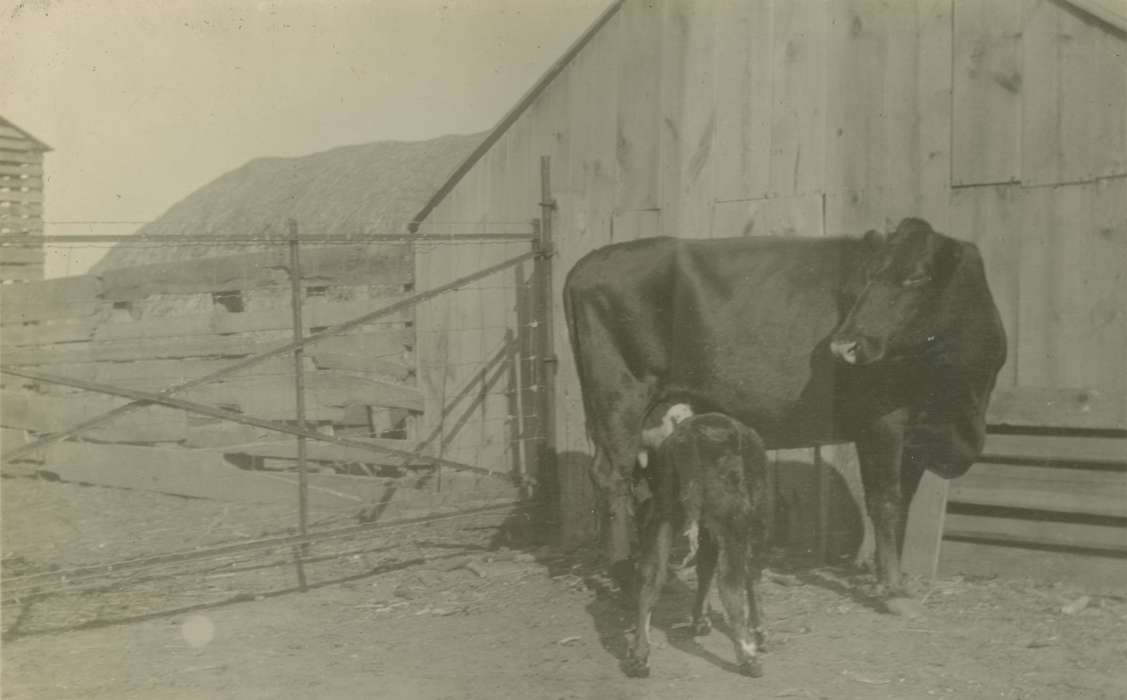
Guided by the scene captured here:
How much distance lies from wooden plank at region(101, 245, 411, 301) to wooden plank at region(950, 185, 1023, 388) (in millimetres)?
5233

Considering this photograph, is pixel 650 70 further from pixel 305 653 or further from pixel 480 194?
pixel 305 653

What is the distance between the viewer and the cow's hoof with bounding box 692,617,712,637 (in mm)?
5852

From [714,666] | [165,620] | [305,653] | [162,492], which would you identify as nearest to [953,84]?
[714,666]

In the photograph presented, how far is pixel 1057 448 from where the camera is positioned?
6.66 metres

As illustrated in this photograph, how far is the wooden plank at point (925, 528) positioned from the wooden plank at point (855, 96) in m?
2.15

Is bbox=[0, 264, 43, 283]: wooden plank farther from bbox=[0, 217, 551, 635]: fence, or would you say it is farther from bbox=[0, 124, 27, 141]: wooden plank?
bbox=[0, 217, 551, 635]: fence

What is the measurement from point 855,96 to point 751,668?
4195 millimetres

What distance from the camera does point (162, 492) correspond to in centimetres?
1187

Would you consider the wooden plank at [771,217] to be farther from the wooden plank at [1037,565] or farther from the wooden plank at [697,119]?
the wooden plank at [1037,565]

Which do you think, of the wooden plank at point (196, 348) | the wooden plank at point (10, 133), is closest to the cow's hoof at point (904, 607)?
the wooden plank at point (196, 348)

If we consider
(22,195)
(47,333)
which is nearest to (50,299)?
(47,333)

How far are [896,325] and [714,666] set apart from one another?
2239 mm

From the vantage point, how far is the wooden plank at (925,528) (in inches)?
269

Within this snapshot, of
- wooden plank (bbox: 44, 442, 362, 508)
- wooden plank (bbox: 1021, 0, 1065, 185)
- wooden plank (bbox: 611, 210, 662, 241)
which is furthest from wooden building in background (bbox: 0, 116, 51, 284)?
wooden plank (bbox: 1021, 0, 1065, 185)
